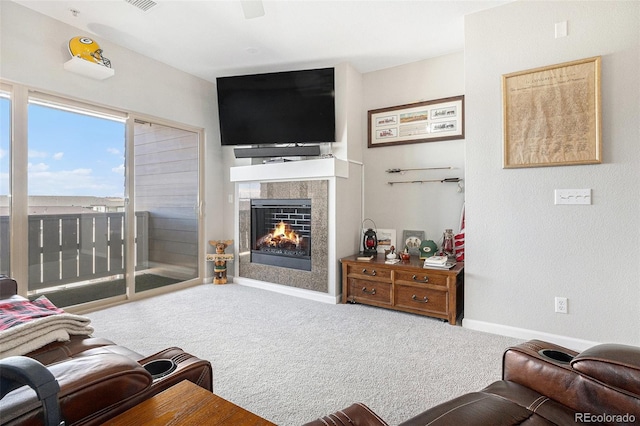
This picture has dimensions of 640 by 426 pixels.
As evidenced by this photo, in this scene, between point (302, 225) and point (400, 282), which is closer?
point (400, 282)

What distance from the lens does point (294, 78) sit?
3781mm

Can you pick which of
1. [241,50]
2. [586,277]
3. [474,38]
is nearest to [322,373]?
[586,277]

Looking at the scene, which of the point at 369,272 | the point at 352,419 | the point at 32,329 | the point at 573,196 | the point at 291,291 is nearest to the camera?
the point at 352,419

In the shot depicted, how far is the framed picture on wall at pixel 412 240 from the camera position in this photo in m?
3.71

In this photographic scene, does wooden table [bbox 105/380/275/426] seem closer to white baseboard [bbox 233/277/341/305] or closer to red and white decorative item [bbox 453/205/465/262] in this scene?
white baseboard [bbox 233/277/341/305]

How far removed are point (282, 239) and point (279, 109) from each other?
5.14 ft

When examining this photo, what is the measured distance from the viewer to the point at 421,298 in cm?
306

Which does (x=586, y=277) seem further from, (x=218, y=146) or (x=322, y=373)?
(x=218, y=146)

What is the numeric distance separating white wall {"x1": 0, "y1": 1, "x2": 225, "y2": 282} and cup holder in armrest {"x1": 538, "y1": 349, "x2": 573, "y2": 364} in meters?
3.98

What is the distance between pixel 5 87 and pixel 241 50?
2.07 meters

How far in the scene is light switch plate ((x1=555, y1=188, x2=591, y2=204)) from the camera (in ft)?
7.81

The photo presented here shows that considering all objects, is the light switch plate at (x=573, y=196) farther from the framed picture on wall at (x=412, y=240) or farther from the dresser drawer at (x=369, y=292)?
the dresser drawer at (x=369, y=292)

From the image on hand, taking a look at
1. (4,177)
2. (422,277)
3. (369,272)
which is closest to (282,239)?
(369,272)

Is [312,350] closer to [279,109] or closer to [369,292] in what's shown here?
[369,292]
